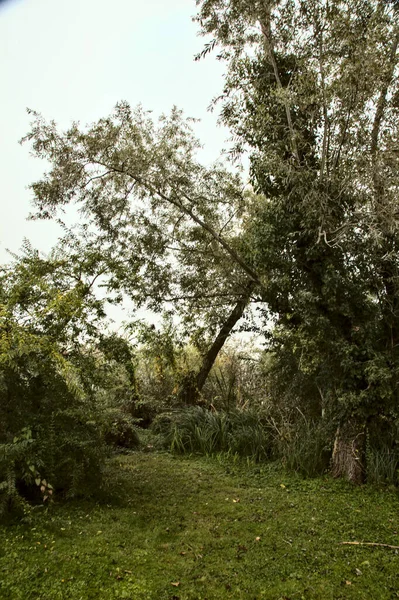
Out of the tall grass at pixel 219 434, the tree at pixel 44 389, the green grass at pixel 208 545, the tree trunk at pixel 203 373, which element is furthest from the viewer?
the tree trunk at pixel 203 373

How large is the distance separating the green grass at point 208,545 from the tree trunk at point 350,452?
10.0 inches

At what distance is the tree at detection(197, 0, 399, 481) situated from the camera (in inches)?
206

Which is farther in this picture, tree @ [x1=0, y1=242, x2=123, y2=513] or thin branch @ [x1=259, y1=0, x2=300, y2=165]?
thin branch @ [x1=259, y1=0, x2=300, y2=165]

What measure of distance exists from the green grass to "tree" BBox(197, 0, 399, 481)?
1229 millimetres

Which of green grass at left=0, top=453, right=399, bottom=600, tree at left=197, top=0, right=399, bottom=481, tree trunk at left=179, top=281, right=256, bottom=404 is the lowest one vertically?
green grass at left=0, top=453, right=399, bottom=600

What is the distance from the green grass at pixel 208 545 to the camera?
3.02 meters

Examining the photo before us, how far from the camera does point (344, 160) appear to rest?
5426 mm

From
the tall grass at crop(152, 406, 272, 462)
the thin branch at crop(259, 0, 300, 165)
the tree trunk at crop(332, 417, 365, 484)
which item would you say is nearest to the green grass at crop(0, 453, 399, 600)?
the tree trunk at crop(332, 417, 365, 484)

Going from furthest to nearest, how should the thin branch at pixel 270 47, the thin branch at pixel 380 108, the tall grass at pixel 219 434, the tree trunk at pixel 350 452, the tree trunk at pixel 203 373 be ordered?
the tree trunk at pixel 203 373 → the tall grass at pixel 219 434 → the thin branch at pixel 270 47 → the tree trunk at pixel 350 452 → the thin branch at pixel 380 108

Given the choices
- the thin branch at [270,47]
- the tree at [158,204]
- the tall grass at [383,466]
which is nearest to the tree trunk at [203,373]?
the tree at [158,204]

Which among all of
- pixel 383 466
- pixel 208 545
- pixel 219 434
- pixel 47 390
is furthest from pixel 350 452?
pixel 47 390

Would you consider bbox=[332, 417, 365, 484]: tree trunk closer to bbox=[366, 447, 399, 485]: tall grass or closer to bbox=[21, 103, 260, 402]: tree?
bbox=[366, 447, 399, 485]: tall grass

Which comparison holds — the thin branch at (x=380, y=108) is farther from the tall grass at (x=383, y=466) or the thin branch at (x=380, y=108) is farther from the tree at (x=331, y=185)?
the tall grass at (x=383, y=466)

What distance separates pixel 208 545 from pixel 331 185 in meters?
4.09
